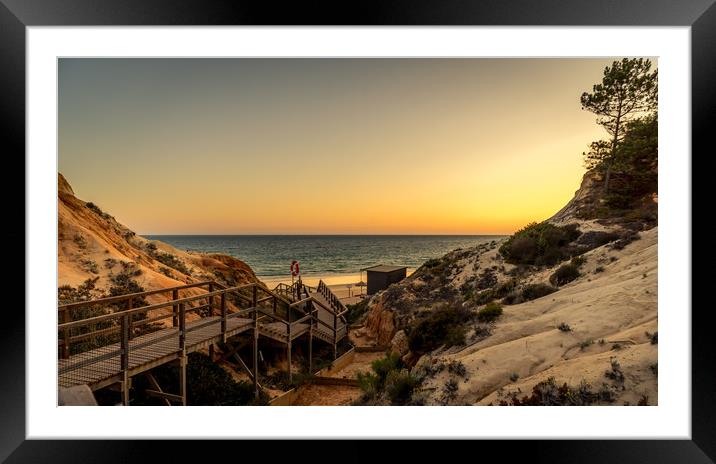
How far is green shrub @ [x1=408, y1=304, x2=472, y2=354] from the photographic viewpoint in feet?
21.0

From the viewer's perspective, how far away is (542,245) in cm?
1021

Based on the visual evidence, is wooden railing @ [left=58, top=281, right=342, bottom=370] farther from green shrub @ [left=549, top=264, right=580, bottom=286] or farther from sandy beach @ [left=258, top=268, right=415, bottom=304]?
sandy beach @ [left=258, top=268, right=415, bottom=304]

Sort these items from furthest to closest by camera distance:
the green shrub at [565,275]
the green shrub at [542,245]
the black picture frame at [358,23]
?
1. the green shrub at [542,245]
2. the green shrub at [565,275]
3. the black picture frame at [358,23]

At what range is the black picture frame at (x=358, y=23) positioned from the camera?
6.97 ft

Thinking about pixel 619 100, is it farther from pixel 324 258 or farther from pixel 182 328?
pixel 324 258

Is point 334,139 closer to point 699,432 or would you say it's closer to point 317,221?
point 317,221

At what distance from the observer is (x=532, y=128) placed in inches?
433

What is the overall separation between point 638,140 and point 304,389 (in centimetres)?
1443

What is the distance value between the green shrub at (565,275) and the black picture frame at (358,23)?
5413 millimetres

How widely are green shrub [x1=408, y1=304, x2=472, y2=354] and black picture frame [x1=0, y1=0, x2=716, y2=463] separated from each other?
3.83 metres

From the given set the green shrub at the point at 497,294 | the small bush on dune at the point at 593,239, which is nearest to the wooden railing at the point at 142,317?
the green shrub at the point at 497,294

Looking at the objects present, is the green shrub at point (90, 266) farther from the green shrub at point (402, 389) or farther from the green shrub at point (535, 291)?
the green shrub at point (535, 291)

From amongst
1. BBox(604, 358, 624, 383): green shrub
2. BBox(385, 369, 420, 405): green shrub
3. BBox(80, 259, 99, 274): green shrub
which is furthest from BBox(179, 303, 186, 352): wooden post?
BBox(604, 358, 624, 383): green shrub

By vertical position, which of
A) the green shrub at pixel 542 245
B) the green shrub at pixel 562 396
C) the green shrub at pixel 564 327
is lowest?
the green shrub at pixel 562 396
